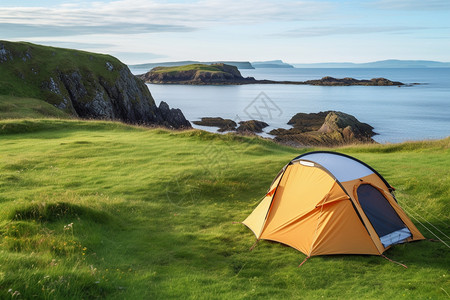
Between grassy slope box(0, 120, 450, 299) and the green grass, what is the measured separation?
61.1 ft

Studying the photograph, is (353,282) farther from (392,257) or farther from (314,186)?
(314,186)

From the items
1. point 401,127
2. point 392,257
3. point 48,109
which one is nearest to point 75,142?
point 392,257

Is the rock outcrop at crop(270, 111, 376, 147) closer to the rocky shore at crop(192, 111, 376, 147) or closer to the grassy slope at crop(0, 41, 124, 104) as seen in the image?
the rocky shore at crop(192, 111, 376, 147)

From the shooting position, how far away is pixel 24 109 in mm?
46469

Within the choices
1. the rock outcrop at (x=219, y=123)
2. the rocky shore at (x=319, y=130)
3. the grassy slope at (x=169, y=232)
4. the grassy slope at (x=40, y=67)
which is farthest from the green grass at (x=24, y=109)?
the rock outcrop at (x=219, y=123)

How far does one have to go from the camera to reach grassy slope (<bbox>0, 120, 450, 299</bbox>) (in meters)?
9.52

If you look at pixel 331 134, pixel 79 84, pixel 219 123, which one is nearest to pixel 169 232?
pixel 331 134

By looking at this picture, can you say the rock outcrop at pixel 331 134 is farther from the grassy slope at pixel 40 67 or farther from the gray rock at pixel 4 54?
the gray rock at pixel 4 54

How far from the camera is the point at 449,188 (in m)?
17.8

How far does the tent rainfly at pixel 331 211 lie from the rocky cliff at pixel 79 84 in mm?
47073

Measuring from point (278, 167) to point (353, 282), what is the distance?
11.9 meters

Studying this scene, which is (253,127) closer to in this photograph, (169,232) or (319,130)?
(319,130)

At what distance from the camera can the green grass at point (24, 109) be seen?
4241cm

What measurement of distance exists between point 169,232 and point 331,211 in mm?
5739
